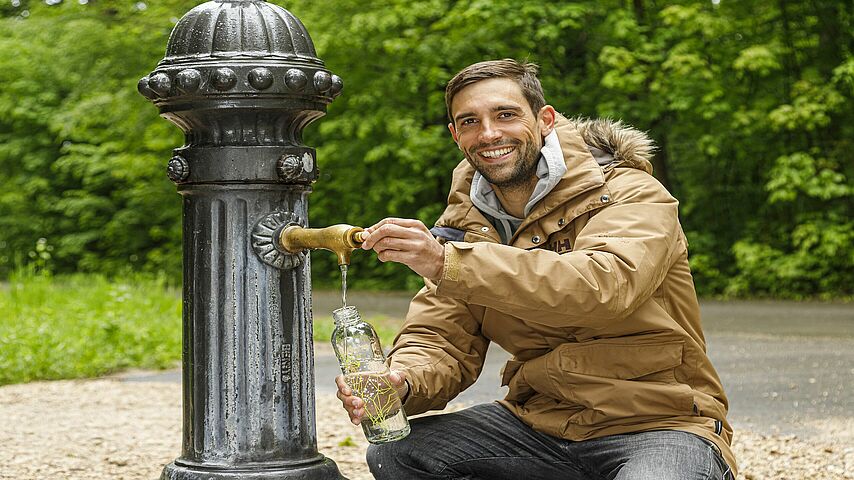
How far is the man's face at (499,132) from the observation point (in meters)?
3.13

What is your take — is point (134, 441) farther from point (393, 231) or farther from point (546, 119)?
point (393, 231)

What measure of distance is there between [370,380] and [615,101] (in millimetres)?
11135

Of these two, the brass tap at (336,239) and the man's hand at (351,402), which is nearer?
the brass tap at (336,239)

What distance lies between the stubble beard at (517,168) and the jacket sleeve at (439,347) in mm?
336

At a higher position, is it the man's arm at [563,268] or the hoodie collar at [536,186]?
the hoodie collar at [536,186]

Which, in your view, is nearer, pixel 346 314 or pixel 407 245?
pixel 407 245

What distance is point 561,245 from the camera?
311cm

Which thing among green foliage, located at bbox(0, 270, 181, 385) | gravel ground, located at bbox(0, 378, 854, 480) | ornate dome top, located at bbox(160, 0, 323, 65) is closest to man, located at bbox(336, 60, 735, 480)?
ornate dome top, located at bbox(160, 0, 323, 65)

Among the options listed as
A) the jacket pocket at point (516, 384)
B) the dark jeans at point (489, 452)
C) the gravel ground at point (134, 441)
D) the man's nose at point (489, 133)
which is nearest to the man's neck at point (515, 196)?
the man's nose at point (489, 133)

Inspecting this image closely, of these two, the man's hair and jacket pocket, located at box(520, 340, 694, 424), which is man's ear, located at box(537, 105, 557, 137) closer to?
the man's hair

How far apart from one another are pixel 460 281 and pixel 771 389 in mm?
4295

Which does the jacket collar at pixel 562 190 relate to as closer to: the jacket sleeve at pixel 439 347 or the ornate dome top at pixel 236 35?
the jacket sleeve at pixel 439 347

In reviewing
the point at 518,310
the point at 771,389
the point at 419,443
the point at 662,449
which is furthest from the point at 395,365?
the point at 771,389

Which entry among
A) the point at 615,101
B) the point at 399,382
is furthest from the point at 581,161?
the point at 615,101
